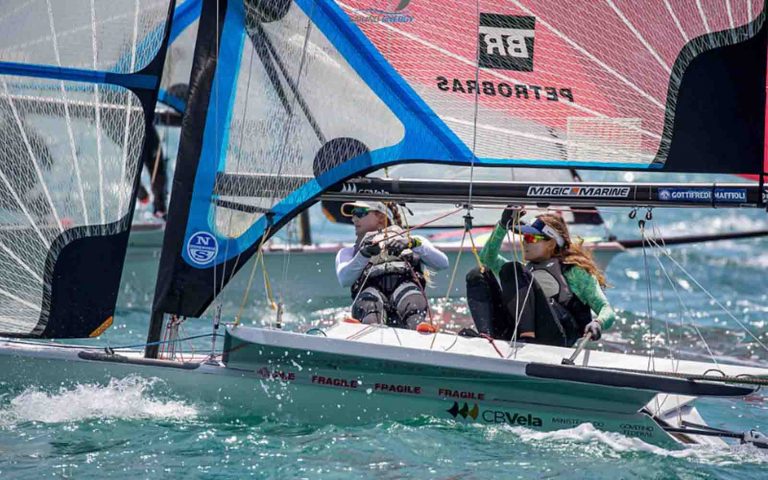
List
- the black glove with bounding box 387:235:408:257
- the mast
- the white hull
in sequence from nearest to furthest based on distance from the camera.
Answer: the white hull < the black glove with bounding box 387:235:408:257 < the mast

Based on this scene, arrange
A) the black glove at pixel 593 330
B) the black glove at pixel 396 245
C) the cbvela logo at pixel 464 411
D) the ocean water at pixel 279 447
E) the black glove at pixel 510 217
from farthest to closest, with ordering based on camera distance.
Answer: the black glove at pixel 396 245 → the black glove at pixel 510 217 → the black glove at pixel 593 330 → the cbvela logo at pixel 464 411 → the ocean water at pixel 279 447

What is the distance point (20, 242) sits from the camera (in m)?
6.09

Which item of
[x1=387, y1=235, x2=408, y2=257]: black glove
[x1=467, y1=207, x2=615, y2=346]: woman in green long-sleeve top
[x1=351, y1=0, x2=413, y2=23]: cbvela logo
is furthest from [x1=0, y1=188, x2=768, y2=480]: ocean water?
[x1=351, y1=0, x2=413, y2=23]: cbvela logo

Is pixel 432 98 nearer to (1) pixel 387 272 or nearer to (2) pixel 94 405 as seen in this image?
(1) pixel 387 272

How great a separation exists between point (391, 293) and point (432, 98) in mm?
1215

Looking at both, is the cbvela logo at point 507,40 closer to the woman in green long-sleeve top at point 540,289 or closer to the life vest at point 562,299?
the woman in green long-sleeve top at point 540,289

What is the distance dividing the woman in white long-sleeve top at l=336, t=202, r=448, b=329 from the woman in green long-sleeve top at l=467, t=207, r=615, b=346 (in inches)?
17.5

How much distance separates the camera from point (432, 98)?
580cm

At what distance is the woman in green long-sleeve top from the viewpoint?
18.9 feet

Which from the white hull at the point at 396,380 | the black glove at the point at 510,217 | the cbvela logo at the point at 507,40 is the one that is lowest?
the white hull at the point at 396,380

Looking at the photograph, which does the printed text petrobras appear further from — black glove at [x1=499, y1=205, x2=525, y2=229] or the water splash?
the water splash

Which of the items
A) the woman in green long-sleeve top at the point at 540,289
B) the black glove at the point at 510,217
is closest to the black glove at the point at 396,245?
the woman in green long-sleeve top at the point at 540,289

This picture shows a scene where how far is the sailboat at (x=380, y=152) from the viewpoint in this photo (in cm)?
545

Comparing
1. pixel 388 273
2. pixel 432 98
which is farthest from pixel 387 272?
pixel 432 98
